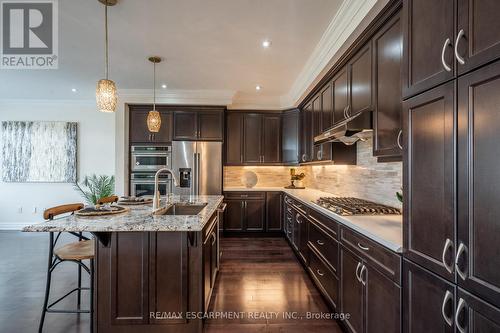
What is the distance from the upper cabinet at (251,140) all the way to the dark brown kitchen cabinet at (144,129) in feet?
3.86

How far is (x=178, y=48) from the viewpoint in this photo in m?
3.06

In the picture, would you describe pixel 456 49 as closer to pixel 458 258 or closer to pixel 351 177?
pixel 458 258

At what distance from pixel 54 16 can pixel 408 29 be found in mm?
3045

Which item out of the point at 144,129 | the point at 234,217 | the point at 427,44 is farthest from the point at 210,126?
the point at 427,44

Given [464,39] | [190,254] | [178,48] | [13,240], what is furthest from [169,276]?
[13,240]

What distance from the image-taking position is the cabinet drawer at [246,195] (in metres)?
4.94

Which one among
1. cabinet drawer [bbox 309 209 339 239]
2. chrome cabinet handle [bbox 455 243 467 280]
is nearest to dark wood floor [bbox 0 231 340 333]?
cabinet drawer [bbox 309 209 339 239]

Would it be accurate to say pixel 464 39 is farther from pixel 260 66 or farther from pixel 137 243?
pixel 260 66

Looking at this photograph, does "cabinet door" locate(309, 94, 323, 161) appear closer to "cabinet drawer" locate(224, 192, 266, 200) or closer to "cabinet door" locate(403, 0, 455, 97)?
"cabinet drawer" locate(224, 192, 266, 200)

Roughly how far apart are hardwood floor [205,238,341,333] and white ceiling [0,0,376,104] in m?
2.79

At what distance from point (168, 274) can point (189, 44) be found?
8.16ft

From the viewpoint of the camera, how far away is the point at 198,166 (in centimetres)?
480

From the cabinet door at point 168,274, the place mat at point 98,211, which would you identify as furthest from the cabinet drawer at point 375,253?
the place mat at point 98,211

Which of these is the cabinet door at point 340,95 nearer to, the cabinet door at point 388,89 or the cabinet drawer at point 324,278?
the cabinet door at point 388,89
